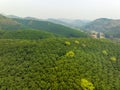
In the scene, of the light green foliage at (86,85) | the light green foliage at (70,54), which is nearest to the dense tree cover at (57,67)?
the light green foliage at (86,85)

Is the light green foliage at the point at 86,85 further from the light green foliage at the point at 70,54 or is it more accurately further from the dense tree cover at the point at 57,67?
the light green foliage at the point at 70,54

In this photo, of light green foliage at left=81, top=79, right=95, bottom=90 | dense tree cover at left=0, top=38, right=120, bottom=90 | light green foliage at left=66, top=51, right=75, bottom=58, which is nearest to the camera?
dense tree cover at left=0, top=38, right=120, bottom=90

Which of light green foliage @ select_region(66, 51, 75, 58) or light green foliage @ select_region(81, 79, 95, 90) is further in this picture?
light green foliage @ select_region(66, 51, 75, 58)

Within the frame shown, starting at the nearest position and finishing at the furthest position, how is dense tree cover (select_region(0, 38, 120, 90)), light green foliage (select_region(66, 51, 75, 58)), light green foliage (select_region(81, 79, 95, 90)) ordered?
dense tree cover (select_region(0, 38, 120, 90))
light green foliage (select_region(81, 79, 95, 90))
light green foliage (select_region(66, 51, 75, 58))

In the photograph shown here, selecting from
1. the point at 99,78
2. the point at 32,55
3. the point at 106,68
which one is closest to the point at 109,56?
the point at 106,68

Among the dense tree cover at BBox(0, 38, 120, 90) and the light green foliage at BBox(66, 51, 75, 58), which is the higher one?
the light green foliage at BBox(66, 51, 75, 58)

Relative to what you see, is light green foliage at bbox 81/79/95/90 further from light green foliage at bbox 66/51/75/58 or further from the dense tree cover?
light green foliage at bbox 66/51/75/58

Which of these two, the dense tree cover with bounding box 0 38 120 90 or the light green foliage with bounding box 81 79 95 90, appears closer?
the dense tree cover with bounding box 0 38 120 90

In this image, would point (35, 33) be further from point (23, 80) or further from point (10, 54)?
point (23, 80)

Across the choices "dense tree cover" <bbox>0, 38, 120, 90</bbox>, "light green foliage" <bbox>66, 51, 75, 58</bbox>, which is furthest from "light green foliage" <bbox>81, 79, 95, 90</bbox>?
"light green foliage" <bbox>66, 51, 75, 58</bbox>
